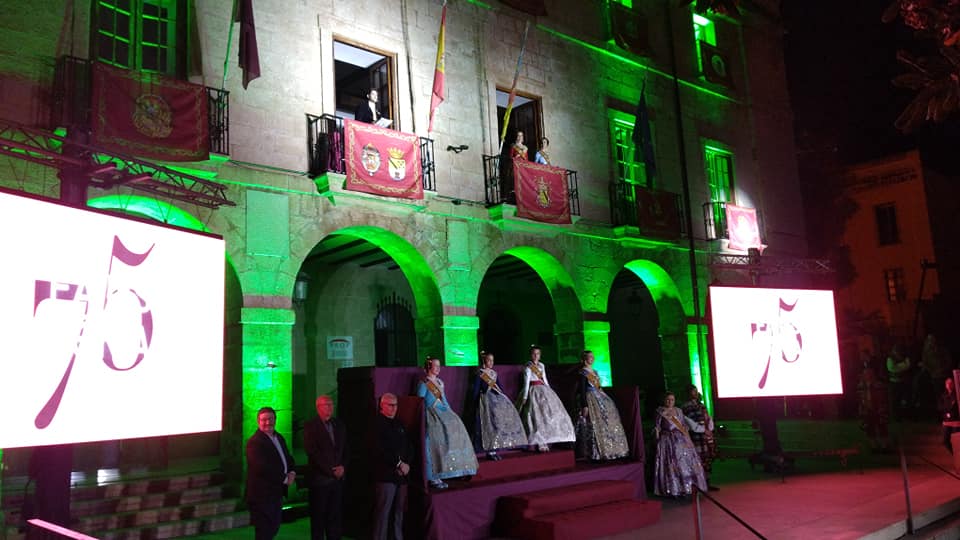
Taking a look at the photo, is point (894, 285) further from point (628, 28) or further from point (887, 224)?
point (628, 28)

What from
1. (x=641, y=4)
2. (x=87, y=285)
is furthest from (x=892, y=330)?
(x=87, y=285)

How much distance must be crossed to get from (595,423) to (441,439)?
97.9 inches

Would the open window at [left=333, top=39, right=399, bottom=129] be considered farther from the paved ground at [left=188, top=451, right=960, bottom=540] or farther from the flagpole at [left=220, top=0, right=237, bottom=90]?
the paved ground at [left=188, top=451, right=960, bottom=540]

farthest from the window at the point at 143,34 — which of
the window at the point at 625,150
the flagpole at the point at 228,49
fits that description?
the window at the point at 625,150

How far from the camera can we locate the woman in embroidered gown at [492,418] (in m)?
8.45

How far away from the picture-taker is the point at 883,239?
1049 inches

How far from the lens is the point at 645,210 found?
1491 cm

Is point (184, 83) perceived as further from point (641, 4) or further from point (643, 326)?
point (643, 326)

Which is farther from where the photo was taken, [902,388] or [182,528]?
[902,388]

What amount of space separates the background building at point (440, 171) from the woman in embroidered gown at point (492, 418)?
2800 mm

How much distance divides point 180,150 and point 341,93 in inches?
248

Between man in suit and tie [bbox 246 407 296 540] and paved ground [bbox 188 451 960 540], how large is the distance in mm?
1769

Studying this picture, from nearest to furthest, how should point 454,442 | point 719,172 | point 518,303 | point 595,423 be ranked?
point 454,442 → point 595,423 → point 719,172 → point 518,303

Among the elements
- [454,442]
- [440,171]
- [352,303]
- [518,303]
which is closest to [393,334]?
[352,303]
